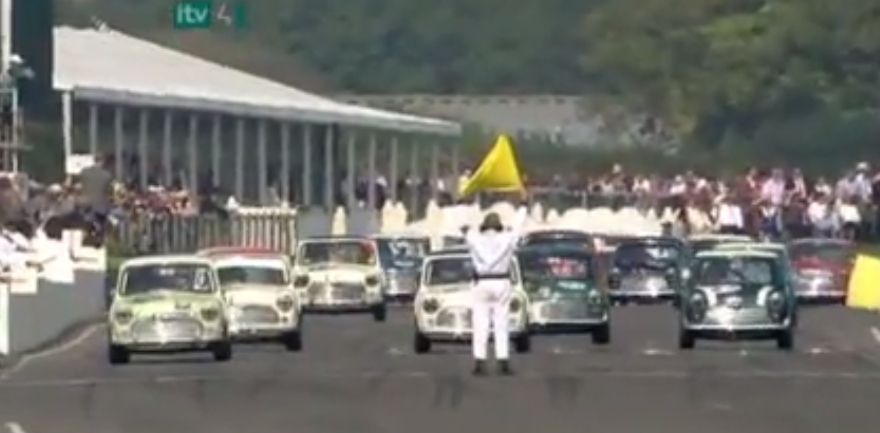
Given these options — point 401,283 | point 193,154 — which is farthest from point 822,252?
point 193,154

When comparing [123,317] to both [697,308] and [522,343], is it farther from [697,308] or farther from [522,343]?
[697,308]

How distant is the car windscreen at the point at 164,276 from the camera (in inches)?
1895

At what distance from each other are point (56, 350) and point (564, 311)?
6817 millimetres

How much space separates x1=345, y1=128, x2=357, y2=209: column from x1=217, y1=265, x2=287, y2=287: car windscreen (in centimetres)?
4151

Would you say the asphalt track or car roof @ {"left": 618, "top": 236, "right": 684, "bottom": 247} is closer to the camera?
the asphalt track

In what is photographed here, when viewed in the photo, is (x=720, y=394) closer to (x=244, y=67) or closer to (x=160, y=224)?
(x=160, y=224)

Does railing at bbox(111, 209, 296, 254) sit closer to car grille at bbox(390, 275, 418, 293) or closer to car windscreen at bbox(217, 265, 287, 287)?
car grille at bbox(390, 275, 418, 293)

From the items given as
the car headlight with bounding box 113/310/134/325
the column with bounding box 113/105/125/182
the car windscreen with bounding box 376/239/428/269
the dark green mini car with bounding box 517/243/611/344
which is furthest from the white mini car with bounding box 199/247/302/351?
the column with bounding box 113/105/125/182

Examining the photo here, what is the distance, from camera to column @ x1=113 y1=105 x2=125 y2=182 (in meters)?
76.4

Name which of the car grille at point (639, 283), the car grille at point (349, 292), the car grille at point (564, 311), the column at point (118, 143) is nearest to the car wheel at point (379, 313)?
the car grille at point (349, 292)

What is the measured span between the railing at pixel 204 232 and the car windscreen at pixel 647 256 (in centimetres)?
860

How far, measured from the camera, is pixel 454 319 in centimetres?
4875

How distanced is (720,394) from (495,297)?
4.13m

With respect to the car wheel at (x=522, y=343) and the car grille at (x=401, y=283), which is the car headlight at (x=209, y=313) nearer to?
the car wheel at (x=522, y=343)
